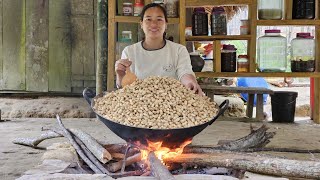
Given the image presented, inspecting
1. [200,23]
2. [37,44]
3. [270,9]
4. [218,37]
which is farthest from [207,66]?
[37,44]

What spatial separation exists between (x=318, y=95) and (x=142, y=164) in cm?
294

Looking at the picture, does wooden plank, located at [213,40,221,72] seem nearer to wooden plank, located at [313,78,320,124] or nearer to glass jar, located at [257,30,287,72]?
glass jar, located at [257,30,287,72]

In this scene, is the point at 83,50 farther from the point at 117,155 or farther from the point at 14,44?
the point at 117,155

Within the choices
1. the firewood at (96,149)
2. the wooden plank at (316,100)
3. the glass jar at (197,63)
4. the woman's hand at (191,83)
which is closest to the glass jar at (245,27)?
the glass jar at (197,63)

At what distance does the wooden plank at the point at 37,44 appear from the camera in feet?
18.7

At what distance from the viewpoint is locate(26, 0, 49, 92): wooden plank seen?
224 inches

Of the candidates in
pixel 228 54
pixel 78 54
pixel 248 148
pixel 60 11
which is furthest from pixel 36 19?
pixel 248 148

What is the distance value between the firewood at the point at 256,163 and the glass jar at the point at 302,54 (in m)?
2.50

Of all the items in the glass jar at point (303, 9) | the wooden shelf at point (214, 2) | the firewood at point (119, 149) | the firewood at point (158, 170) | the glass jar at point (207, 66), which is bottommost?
the firewood at point (119, 149)

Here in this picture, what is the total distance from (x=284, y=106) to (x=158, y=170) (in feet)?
10.6

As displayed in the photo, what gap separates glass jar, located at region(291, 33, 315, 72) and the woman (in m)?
1.95

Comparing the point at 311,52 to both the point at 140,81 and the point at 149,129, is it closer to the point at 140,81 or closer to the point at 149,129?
the point at 140,81

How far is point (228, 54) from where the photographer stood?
4762 mm

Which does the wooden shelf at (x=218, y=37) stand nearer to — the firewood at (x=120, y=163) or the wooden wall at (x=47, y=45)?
the wooden wall at (x=47, y=45)
